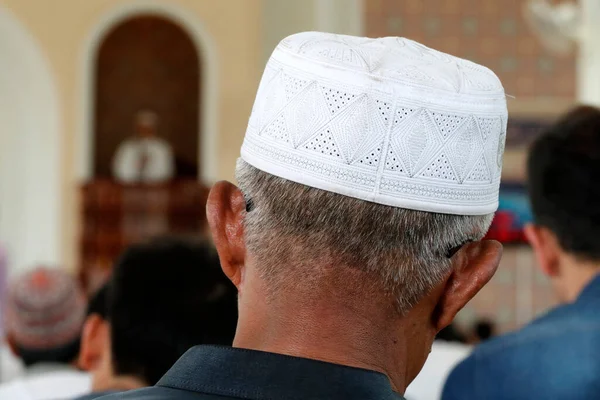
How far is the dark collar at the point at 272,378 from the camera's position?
962 mm

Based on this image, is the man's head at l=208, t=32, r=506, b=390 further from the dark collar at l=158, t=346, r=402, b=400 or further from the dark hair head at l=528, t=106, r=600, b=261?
the dark hair head at l=528, t=106, r=600, b=261

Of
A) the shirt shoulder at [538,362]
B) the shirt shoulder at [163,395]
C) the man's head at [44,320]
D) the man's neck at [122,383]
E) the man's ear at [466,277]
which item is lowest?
the man's head at [44,320]

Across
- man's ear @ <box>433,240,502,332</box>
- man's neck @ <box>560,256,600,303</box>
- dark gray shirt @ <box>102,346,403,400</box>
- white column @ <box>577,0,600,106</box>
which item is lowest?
white column @ <box>577,0,600,106</box>

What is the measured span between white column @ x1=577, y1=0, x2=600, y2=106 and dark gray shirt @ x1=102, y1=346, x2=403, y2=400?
184 inches

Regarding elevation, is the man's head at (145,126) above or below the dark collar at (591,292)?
below

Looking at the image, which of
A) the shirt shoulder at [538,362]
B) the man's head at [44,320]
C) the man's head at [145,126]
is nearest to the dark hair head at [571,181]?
the shirt shoulder at [538,362]

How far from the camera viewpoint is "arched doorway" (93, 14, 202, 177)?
11.3 meters

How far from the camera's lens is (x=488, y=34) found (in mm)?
12602

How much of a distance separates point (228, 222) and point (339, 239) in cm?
14

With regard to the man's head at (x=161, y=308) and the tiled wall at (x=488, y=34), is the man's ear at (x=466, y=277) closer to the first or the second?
the man's head at (x=161, y=308)

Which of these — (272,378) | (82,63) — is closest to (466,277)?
(272,378)

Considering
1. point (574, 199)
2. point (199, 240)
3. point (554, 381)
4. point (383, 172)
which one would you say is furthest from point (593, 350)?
point (383, 172)

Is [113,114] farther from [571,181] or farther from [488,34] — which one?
[571,181]

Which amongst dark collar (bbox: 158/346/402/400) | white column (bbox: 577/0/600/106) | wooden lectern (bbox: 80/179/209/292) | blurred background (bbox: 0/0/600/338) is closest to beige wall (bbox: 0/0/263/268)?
blurred background (bbox: 0/0/600/338)
